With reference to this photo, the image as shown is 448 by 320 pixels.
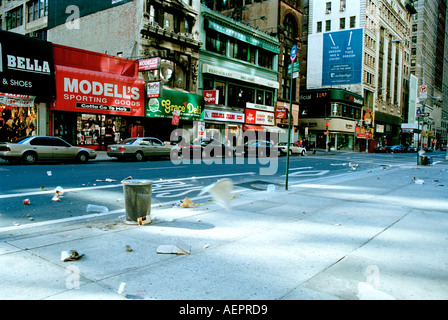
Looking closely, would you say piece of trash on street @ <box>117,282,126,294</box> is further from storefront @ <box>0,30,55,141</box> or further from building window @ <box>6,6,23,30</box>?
building window @ <box>6,6,23,30</box>

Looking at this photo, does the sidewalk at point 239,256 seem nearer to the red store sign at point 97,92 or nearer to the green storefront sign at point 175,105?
the red store sign at point 97,92

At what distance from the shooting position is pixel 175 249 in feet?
16.0

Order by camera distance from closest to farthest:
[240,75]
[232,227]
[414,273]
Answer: [414,273] → [232,227] → [240,75]

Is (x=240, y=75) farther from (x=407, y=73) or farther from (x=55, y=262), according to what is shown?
(x=407, y=73)

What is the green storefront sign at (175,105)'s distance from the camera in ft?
93.8

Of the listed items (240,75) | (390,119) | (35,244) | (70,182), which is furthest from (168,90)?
(390,119)

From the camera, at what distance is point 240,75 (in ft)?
126

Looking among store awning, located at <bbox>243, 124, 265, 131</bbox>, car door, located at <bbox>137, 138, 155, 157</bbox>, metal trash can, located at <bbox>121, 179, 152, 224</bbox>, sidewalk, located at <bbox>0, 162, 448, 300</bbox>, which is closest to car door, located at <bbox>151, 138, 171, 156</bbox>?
car door, located at <bbox>137, 138, 155, 157</bbox>

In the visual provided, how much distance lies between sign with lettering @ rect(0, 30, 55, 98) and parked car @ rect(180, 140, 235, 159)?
951 cm

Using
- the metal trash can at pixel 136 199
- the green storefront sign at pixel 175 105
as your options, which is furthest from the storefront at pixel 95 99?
the metal trash can at pixel 136 199

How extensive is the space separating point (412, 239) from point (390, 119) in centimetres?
8147

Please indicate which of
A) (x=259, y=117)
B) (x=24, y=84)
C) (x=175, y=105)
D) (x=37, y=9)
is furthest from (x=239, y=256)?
(x=37, y=9)

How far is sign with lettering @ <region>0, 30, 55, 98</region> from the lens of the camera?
2117 cm

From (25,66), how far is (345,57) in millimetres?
27748
